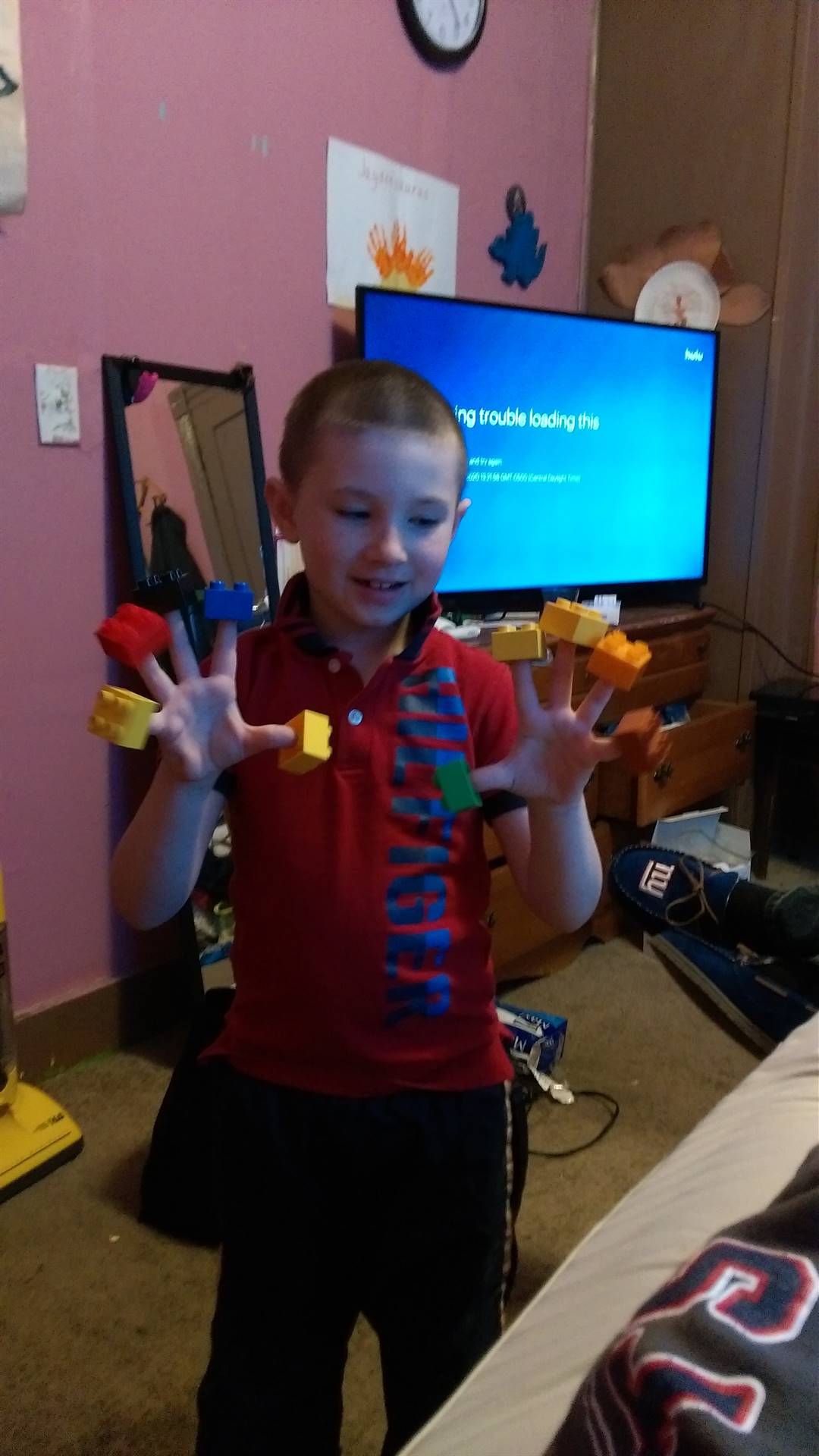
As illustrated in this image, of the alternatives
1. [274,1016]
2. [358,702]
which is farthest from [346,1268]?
[358,702]

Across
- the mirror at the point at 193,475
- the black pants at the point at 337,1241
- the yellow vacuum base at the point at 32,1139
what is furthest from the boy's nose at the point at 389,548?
the yellow vacuum base at the point at 32,1139

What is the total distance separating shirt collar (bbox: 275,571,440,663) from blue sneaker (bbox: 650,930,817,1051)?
36.4 inches

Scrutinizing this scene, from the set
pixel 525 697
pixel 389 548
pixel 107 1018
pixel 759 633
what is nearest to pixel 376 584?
pixel 389 548

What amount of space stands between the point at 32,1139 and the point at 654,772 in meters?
1.37

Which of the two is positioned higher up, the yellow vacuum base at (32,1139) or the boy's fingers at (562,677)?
the boy's fingers at (562,677)

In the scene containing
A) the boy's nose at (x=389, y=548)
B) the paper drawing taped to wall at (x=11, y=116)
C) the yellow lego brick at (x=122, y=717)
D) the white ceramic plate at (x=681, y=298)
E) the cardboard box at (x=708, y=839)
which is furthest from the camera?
the white ceramic plate at (x=681, y=298)

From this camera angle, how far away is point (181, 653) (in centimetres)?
66

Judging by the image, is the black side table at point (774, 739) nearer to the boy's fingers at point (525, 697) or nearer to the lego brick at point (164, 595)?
the boy's fingers at point (525, 697)

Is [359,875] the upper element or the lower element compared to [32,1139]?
upper

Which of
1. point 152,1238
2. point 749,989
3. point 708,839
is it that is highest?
point 749,989

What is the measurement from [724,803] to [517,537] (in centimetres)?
111

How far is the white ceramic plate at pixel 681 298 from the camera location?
2719 millimetres

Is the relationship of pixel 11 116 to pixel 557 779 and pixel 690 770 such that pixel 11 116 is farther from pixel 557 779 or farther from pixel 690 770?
pixel 690 770

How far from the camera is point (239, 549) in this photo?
1.95m
